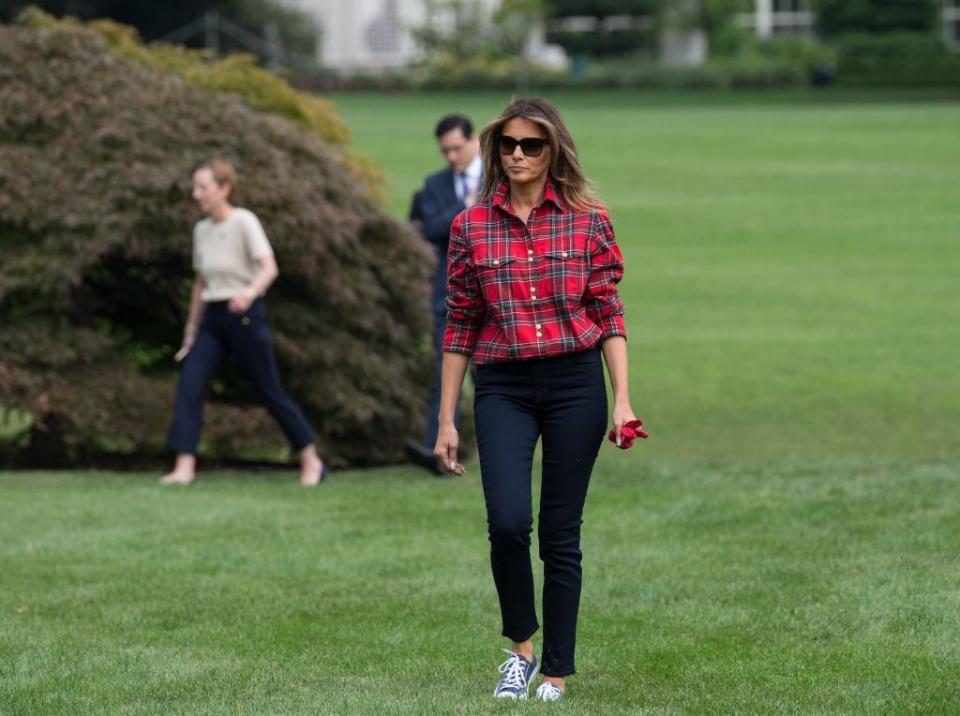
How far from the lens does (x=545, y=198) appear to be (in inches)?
231

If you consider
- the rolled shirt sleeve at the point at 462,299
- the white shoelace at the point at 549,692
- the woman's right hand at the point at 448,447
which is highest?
the rolled shirt sleeve at the point at 462,299

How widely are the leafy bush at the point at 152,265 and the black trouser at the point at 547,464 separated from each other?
6.38m

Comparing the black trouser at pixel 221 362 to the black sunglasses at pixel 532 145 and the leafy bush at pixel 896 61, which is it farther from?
the leafy bush at pixel 896 61

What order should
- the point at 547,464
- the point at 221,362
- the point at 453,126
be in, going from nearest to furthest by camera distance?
the point at 547,464
the point at 453,126
the point at 221,362

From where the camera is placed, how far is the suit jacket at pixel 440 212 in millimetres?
11289

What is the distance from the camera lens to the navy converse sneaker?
589cm

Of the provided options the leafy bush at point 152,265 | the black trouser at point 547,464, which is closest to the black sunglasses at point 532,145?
the black trouser at point 547,464

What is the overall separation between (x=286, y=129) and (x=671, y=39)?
74.7m

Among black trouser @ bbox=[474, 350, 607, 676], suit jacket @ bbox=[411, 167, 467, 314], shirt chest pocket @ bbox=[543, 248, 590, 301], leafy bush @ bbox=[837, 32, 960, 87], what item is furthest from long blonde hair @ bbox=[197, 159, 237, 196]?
leafy bush @ bbox=[837, 32, 960, 87]

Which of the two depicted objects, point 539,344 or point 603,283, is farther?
point 603,283

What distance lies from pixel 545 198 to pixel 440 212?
5527 millimetres

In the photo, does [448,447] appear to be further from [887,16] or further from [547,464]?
[887,16]

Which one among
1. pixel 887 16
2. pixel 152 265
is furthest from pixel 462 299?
pixel 887 16

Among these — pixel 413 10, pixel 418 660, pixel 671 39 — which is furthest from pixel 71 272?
pixel 413 10
